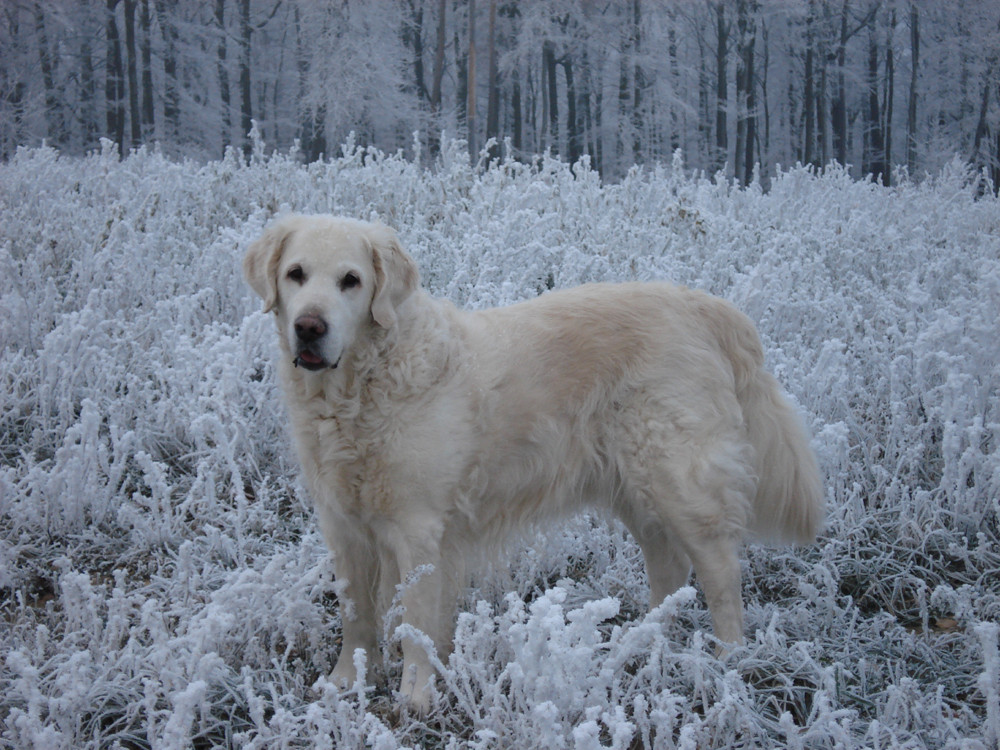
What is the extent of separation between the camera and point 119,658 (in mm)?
2012

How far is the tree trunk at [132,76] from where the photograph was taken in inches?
250

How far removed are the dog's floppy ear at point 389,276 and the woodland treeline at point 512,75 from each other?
4247 millimetres

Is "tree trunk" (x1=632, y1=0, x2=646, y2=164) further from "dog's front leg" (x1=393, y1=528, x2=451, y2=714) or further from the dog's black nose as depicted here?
"dog's front leg" (x1=393, y1=528, x2=451, y2=714)

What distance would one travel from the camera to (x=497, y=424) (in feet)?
7.09

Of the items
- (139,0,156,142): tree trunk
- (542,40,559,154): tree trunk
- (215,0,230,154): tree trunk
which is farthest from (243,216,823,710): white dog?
(542,40,559,154): tree trunk

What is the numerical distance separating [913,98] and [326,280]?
703 centimetres

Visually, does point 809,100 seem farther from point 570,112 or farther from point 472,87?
point 472,87

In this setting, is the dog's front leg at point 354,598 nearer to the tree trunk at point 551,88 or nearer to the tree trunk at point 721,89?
the tree trunk at point 721,89

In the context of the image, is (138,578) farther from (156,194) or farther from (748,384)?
(156,194)

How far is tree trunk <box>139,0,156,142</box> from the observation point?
662 centimetres

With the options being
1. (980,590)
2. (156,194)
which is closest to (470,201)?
(156,194)

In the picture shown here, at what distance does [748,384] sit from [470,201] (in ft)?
12.1

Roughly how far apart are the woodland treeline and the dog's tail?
4.67m

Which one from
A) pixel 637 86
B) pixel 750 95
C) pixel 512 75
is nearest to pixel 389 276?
pixel 512 75
